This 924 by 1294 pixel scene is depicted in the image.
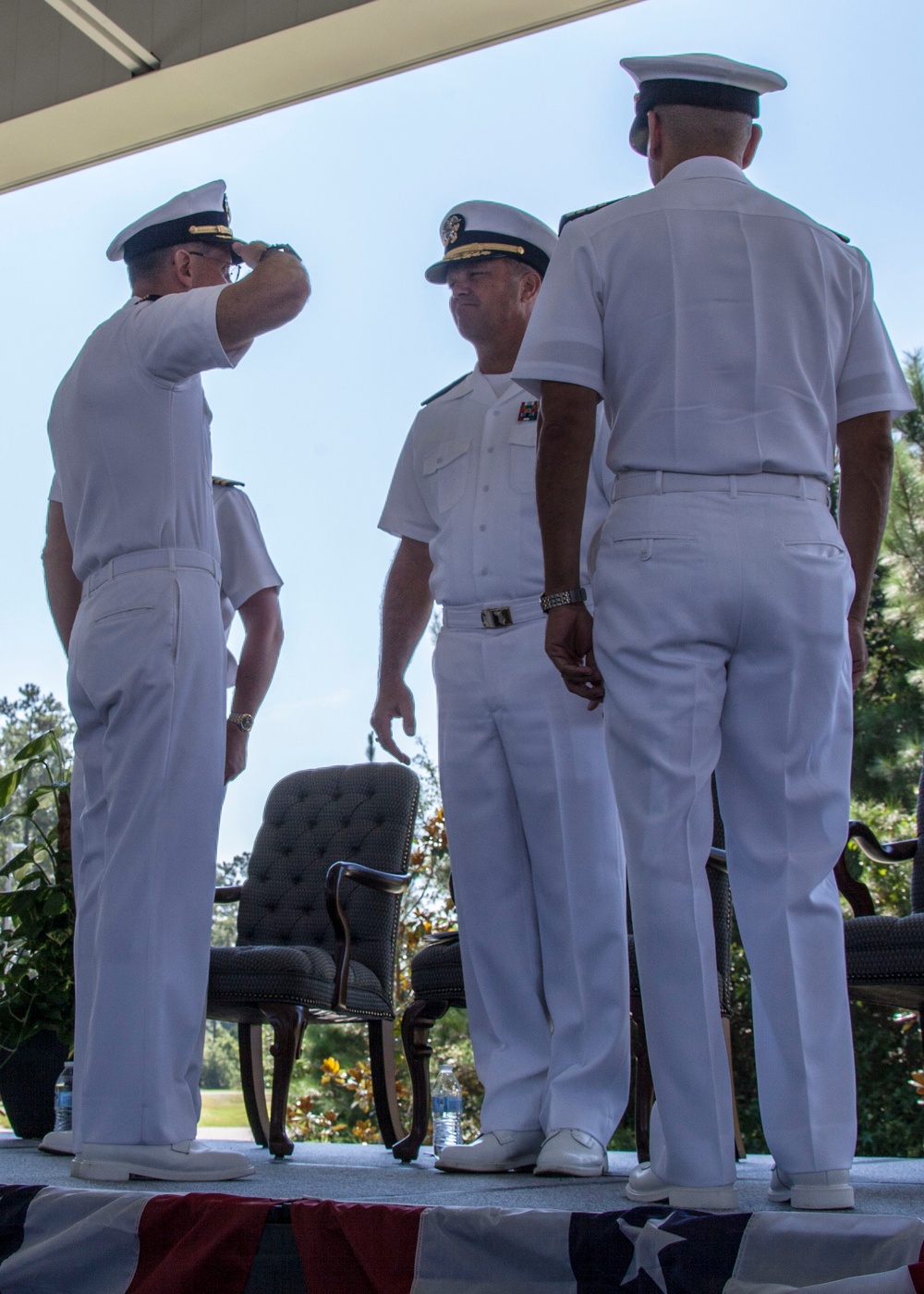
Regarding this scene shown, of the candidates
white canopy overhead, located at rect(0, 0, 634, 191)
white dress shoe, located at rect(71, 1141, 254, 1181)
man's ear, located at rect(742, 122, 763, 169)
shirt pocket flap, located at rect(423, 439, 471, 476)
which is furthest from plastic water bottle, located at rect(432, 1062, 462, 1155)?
white canopy overhead, located at rect(0, 0, 634, 191)

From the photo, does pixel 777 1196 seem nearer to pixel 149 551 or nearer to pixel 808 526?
pixel 808 526

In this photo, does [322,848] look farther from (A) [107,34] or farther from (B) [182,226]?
(A) [107,34]

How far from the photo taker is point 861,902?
288cm

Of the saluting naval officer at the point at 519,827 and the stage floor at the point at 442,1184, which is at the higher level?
the saluting naval officer at the point at 519,827

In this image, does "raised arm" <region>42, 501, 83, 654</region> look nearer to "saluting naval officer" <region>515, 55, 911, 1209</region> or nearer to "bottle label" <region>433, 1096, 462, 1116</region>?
"saluting naval officer" <region>515, 55, 911, 1209</region>

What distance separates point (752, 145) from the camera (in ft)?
6.18

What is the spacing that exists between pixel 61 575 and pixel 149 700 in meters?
0.63

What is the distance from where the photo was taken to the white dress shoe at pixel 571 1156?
2.02 meters

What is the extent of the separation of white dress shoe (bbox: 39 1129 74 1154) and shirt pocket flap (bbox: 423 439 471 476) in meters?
1.64

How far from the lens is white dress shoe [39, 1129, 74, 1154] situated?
2756 millimetres

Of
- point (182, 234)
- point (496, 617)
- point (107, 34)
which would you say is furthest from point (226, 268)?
point (107, 34)

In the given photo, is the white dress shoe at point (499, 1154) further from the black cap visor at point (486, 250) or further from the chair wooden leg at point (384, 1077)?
the black cap visor at point (486, 250)

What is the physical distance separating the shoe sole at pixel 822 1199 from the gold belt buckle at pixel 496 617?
1156 mm

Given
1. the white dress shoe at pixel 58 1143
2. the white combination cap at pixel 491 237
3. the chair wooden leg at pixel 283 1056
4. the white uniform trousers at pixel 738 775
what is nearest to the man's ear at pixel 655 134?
the white uniform trousers at pixel 738 775
